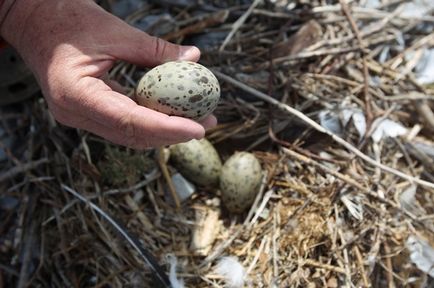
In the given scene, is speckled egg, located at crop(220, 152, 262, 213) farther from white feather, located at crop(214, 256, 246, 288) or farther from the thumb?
the thumb

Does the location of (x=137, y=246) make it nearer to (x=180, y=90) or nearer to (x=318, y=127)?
(x=180, y=90)

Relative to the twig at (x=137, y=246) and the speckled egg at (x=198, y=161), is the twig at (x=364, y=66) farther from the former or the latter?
the twig at (x=137, y=246)

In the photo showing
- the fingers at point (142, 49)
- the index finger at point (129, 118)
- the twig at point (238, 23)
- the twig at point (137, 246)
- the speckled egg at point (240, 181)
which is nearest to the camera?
the index finger at point (129, 118)

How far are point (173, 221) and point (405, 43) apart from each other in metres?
1.10

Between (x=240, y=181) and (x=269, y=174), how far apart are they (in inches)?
5.4

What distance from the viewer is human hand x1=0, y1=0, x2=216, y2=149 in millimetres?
1175

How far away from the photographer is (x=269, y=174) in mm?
1752

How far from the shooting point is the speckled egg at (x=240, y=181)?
166 centimetres

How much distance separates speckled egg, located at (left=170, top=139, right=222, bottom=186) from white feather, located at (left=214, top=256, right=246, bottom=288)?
0.27 metres

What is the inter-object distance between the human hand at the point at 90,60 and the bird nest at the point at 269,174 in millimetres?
440

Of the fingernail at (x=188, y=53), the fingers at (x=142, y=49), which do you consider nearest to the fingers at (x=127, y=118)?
the fingers at (x=142, y=49)

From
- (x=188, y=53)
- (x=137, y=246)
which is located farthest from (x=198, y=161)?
(x=188, y=53)

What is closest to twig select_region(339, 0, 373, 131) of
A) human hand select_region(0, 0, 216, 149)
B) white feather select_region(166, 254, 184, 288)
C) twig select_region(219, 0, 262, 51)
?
twig select_region(219, 0, 262, 51)

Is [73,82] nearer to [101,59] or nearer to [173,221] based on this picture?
[101,59]
